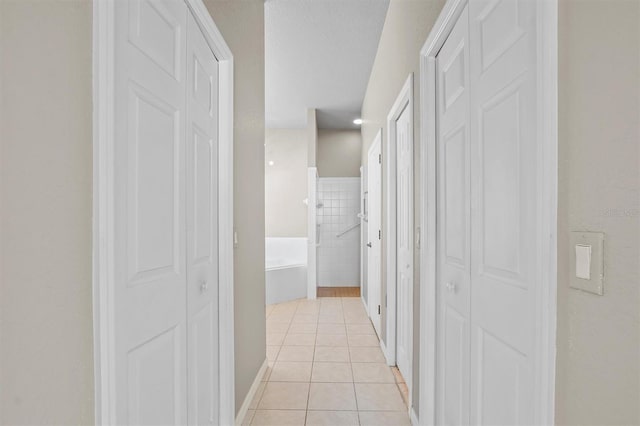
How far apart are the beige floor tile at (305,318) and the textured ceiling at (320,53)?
2.81m

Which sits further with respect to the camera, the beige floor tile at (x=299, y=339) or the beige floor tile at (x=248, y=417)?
the beige floor tile at (x=299, y=339)

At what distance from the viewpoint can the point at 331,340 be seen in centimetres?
347

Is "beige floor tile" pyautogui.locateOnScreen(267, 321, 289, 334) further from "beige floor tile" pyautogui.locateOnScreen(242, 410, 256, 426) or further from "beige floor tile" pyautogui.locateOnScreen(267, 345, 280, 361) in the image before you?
"beige floor tile" pyautogui.locateOnScreen(242, 410, 256, 426)

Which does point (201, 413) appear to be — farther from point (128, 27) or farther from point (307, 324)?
point (307, 324)

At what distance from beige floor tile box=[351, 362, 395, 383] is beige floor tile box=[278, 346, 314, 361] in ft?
1.40

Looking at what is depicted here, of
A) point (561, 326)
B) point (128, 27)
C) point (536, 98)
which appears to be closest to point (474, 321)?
point (561, 326)

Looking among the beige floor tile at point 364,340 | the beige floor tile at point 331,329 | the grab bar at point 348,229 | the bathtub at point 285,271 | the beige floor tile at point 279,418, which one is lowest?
the beige floor tile at point 331,329

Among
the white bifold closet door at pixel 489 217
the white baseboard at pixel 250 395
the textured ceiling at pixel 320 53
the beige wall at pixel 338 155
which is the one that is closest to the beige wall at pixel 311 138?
the textured ceiling at pixel 320 53

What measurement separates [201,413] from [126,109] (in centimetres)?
128

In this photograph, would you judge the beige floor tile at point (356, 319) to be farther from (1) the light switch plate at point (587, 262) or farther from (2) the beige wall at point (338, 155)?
(1) the light switch plate at point (587, 262)

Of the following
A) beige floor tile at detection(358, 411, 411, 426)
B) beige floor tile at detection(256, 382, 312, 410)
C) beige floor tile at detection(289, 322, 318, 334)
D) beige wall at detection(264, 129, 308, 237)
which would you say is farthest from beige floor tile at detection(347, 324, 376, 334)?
beige wall at detection(264, 129, 308, 237)

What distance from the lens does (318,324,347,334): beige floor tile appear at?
374 cm

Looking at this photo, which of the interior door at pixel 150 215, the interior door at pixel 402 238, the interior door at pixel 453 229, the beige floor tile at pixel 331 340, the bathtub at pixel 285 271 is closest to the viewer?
the interior door at pixel 150 215

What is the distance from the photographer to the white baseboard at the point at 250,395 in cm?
200
